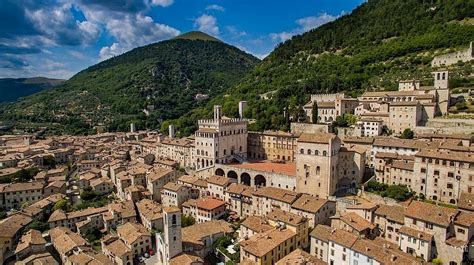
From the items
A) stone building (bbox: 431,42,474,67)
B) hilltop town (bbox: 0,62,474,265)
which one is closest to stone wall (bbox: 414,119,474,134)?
hilltop town (bbox: 0,62,474,265)

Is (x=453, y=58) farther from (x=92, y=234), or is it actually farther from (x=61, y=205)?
(x=61, y=205)

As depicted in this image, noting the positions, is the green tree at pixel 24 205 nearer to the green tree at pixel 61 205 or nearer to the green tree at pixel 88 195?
the green tree at pixel 61 205

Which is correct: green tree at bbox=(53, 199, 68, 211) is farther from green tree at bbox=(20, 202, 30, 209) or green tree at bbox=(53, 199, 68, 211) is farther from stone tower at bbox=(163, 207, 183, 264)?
stone tower at bbox=(163, 207, 183, 264)

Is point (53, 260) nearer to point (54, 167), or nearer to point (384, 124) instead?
point (54, 167)

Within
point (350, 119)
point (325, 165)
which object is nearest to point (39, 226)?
point (325, 165)

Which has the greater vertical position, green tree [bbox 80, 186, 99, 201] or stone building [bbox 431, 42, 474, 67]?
stone building [bbox 431, 42, 474, 67]

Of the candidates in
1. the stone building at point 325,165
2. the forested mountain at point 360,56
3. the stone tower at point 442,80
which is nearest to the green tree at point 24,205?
the forested mountain at point 360,56

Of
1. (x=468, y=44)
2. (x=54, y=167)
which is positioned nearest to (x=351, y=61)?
(x=468, y=44)
